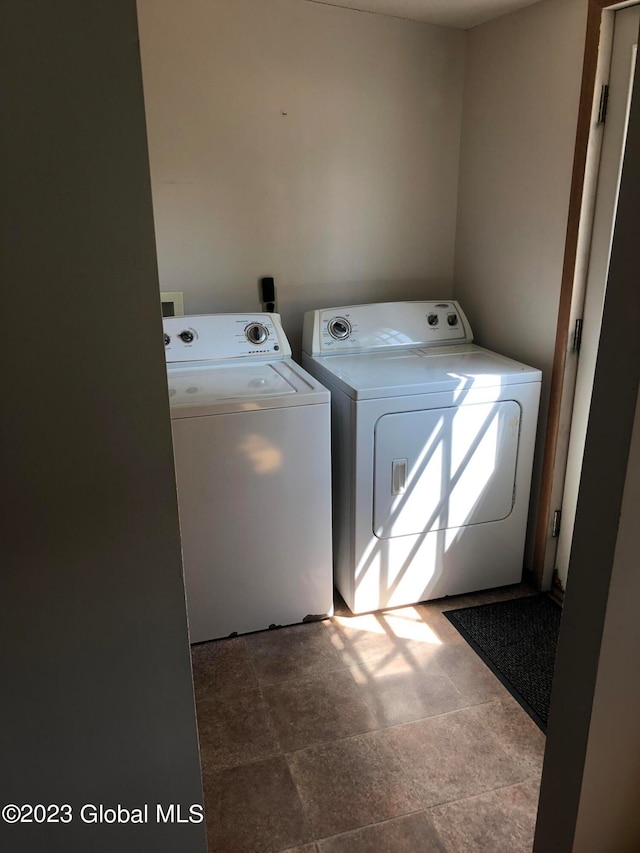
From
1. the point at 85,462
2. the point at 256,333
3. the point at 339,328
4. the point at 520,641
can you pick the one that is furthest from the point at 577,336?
the point at 85,462

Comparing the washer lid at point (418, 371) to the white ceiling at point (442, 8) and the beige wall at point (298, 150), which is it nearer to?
the beige wall at point (298, 150)

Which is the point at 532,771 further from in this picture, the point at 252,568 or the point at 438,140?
the point at 438,140

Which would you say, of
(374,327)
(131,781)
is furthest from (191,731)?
(374,327)

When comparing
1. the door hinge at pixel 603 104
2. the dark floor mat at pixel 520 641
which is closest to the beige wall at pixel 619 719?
the dark floor mat at pixel 520 641

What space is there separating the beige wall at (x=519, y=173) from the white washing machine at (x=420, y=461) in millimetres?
177

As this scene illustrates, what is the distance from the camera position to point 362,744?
1.99 meters

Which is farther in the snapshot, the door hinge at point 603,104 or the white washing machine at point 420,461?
the white washing machine at point 420,461

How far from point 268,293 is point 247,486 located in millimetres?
993

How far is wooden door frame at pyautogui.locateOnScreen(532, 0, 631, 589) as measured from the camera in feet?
7.10

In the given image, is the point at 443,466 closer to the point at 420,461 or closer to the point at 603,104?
the point at 420,461

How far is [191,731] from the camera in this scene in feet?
3.55

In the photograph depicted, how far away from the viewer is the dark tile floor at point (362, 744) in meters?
1.72

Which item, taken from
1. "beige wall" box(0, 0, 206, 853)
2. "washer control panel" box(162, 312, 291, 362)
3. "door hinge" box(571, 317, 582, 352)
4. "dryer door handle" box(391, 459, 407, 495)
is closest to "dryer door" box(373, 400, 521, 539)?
"dryer door handle" box(391, 459, 407, 495)

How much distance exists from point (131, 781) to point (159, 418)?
2.07ft
